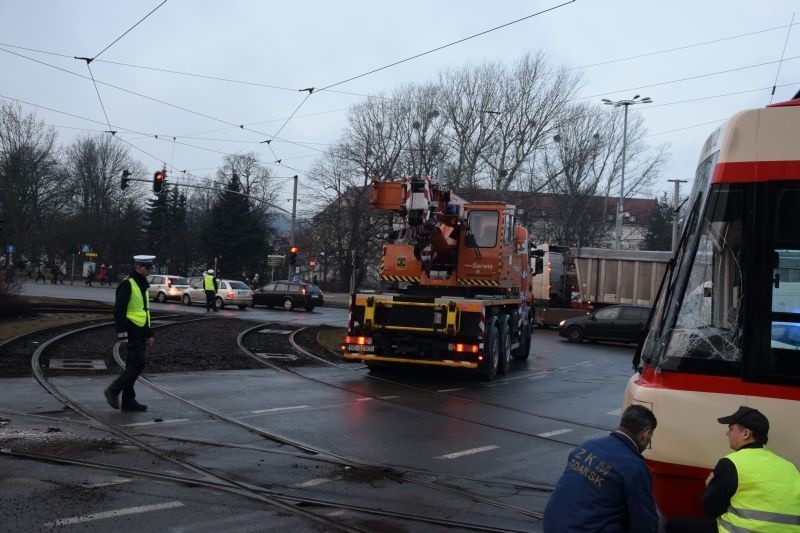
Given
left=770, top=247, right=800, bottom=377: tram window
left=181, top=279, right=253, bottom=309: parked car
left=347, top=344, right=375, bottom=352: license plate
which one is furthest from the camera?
left=181, top=279, right=253, bottom=309: parked car

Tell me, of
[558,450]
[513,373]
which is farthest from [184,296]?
[558,450]

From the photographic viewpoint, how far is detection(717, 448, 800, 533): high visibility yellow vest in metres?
3.76

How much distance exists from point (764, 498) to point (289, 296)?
117 ft

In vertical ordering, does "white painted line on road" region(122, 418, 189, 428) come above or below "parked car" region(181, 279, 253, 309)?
below

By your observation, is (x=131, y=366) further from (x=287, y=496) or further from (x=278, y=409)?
(x=287, y=496)

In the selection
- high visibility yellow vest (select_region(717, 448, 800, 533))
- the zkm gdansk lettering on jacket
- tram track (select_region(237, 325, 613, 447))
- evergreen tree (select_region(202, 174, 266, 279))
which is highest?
evergreen tree (select_region(202, 174, 266, 279))

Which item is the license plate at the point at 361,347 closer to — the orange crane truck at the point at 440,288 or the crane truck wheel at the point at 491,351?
the orange crane truck at the point at 440,288

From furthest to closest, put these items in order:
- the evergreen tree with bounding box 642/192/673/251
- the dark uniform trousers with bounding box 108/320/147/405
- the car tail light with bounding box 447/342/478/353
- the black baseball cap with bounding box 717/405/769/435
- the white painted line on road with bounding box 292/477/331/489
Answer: the evergreen tree with bounding box 642/192/673/251, the car tail light with bounding box 447/342/478/353, the dark uniform trousers with bounding box 108/320/147/405, the white painted line on road with bounding box 292/477/331/489, the black baseball cap with bounding box 717/405/769/435

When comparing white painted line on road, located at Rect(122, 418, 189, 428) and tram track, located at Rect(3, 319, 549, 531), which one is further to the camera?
white painted line on road, located at Rect(122, 418, 189, 428)

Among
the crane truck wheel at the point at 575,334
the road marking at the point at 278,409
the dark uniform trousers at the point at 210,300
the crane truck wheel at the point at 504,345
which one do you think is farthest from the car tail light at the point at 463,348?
the dark uniform trousers at the point at 210,300

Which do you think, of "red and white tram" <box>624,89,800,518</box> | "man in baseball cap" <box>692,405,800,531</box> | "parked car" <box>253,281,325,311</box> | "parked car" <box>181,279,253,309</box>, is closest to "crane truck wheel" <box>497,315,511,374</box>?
"red and white tram" <box>624,89,800,518</box>

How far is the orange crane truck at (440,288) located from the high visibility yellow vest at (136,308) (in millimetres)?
5017

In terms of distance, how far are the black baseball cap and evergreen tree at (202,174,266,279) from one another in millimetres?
70250

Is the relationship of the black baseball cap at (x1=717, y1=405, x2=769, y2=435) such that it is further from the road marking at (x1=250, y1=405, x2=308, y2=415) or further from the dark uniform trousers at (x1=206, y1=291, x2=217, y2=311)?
the dark uniform trousers at (x1=206, y1=291, x2=217, y2=311)
